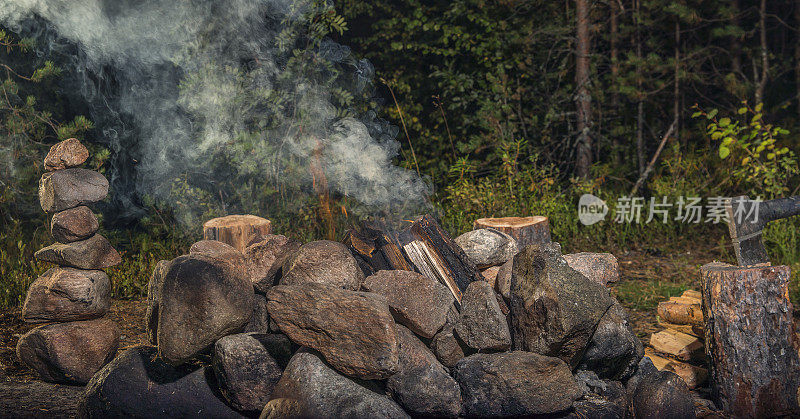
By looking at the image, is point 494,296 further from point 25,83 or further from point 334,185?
point 25,83

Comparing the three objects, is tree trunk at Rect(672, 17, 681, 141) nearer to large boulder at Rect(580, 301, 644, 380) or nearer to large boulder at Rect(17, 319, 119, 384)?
large boulder at Rect(580, 301, 644, 380)

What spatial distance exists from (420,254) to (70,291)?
7.11 ft

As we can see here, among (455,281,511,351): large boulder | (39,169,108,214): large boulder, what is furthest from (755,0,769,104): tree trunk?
(39,169,108,214): large boulder

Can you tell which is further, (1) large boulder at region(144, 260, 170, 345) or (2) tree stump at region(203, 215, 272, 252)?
(2) tree stump at region(203, 215, 272, 252)

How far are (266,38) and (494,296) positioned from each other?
4061 millimetres

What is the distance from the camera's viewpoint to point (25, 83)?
278 inches

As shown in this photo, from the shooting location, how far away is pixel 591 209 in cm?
730

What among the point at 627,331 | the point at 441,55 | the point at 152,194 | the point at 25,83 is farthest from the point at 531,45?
the point at 25,83

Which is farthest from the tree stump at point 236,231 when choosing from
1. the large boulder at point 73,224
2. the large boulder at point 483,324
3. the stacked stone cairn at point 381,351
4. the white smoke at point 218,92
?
the large boulder at point 483,324

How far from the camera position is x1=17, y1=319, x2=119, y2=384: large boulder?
382 cm

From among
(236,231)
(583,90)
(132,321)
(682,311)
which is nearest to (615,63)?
(583,90)

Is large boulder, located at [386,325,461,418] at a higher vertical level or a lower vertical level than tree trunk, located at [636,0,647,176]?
lower

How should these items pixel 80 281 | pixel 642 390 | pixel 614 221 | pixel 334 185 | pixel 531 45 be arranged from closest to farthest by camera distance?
pixel 642 390, pixel 80 281, pixel 334 185, pixel 614 221, pixel 531 45

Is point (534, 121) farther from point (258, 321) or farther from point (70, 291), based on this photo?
point (70, 291)
